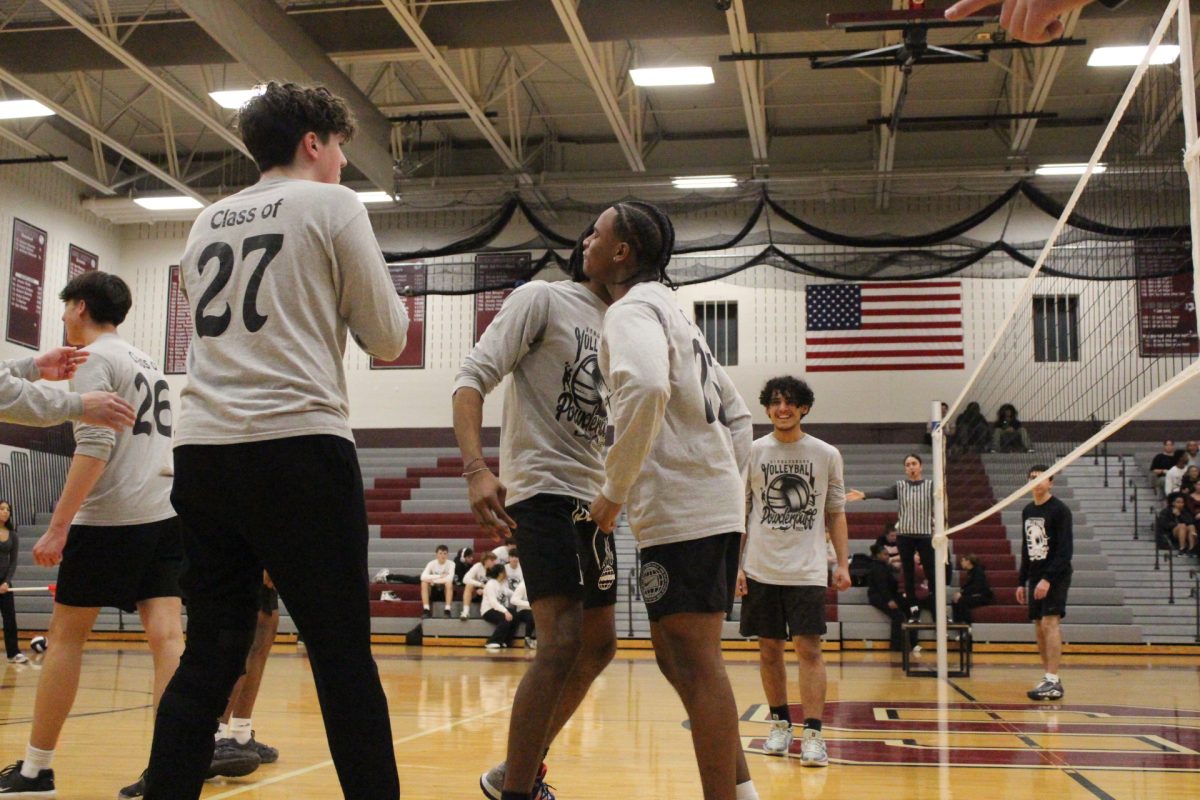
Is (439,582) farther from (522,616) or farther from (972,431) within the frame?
(972,431)

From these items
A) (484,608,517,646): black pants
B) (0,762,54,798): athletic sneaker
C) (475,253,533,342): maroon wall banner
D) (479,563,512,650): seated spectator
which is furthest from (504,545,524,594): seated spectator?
(0,762,54,798): athletic sneaker

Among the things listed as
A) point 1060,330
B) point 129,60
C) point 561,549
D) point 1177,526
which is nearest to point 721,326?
point 1060,330

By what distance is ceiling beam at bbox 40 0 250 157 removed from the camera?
12281 millimetres

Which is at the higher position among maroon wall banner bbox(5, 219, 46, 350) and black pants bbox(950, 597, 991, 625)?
maroon wall banner bbox(5, 219, 46, 350)

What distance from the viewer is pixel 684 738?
554 cm

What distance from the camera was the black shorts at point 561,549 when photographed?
3.06 m

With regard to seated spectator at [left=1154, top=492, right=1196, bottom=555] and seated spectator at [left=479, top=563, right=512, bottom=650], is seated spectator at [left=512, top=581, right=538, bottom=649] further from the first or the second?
seated spectator at [left=1154, top=492, right=1196, bottom=555]

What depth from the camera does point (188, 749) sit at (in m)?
2.33

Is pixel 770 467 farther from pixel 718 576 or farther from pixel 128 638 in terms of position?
pixel 128 638

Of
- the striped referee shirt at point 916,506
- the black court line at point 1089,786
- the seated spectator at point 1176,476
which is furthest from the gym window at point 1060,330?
the black court line at point 1089,786

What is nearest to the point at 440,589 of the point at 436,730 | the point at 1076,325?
the point at 436,730

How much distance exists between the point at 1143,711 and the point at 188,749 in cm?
637

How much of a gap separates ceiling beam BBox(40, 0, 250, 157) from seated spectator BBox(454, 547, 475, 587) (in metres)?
5.61

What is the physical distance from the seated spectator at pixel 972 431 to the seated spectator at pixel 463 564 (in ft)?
26.7
